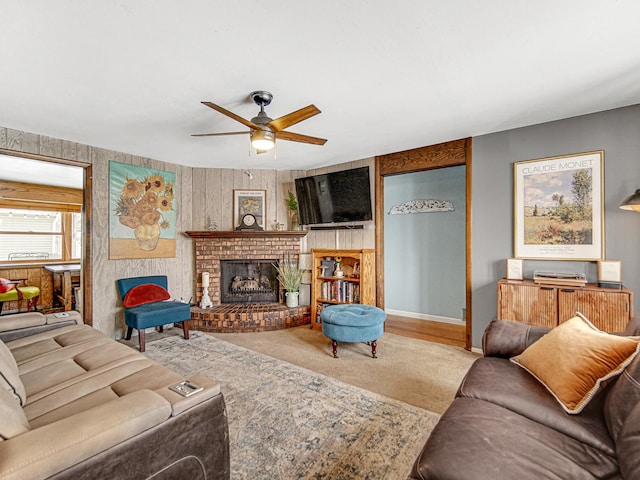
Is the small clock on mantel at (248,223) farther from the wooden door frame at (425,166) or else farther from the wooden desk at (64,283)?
the wooden desk at (64,283)

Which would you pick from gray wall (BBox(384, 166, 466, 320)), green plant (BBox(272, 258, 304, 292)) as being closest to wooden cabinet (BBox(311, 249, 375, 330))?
green plant (BBox(272, 258, 304, 292))

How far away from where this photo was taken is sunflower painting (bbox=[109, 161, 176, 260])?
3887mm

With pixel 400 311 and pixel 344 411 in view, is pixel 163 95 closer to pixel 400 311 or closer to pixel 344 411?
pixel 344 411

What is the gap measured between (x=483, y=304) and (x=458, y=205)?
165 cm

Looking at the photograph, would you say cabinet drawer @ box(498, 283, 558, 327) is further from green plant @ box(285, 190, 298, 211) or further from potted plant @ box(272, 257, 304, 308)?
green plant @ box(285, 190, 298, 211)

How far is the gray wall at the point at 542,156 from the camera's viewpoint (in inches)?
105

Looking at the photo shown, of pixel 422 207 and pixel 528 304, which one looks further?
pixel 422 207

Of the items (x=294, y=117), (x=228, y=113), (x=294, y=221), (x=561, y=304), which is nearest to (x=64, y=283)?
(x=294, y=221)

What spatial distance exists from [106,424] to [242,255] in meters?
3.73

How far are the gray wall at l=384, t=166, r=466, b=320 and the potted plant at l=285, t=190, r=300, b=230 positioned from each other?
1.51 metres

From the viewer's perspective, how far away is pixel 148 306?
144 inches

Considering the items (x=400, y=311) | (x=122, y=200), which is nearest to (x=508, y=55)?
(x=400, y=311)

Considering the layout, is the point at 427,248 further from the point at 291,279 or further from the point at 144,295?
the point at 144,295

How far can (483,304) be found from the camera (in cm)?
335
